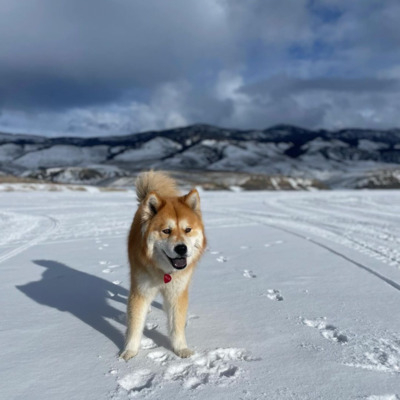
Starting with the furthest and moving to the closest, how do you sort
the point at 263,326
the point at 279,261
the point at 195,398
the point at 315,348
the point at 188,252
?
the point at 279,261 < the point at 263,326 < the point at 315,348 < the point at 188,252 < the point at 195,398

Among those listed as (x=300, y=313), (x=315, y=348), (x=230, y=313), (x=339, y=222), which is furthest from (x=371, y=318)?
(x=339, y=222)

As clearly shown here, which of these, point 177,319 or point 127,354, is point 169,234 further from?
point 127,354

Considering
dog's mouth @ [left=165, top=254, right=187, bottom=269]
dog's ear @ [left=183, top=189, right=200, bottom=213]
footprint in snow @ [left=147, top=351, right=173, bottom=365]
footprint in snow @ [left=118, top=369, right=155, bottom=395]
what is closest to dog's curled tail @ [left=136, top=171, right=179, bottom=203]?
dog's ear @ [left=183, top=189, right=200, bottom=213]

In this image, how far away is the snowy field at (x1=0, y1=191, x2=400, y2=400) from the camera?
3.16 meters

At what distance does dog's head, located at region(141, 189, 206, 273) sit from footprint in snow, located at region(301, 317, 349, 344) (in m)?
1.78

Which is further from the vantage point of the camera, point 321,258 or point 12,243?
point 12,243

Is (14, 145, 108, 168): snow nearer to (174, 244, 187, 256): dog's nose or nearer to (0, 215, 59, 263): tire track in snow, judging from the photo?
(0, 215, 59, 263): tire track in snow

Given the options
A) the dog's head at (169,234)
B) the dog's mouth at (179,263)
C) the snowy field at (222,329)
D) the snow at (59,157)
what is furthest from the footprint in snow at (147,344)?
the snow at (59,157)

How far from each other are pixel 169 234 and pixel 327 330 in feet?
7.54

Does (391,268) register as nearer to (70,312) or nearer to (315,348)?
(315,348)

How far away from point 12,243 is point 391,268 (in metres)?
9.41

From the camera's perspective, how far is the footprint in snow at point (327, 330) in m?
4.05

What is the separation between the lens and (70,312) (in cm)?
487

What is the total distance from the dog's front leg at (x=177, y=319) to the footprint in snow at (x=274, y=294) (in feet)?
6.36
